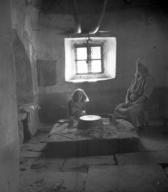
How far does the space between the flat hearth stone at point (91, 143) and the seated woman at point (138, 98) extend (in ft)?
3.95

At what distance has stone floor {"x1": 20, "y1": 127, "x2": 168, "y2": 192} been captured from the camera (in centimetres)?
446

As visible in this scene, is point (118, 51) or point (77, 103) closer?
point (77, 103)

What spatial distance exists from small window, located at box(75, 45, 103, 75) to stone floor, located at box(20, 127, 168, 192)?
3.12 meters

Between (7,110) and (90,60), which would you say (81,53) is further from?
(7,110)

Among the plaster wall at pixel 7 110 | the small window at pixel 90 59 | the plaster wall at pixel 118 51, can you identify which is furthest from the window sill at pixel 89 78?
the plaster wall at pixel 7 110

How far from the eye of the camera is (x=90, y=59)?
8.45m

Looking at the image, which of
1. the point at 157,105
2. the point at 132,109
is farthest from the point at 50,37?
the point at 157,105

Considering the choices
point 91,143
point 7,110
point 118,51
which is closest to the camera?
point 7,110

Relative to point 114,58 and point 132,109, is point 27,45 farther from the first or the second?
point 132,109

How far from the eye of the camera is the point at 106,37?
8.27m

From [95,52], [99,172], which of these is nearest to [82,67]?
[95,52]

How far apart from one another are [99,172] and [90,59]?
13.8 feet

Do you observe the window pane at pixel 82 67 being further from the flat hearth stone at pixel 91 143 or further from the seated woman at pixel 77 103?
the flat hearth stone at pixel 91 143

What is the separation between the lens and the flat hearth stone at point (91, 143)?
6.00 meters
